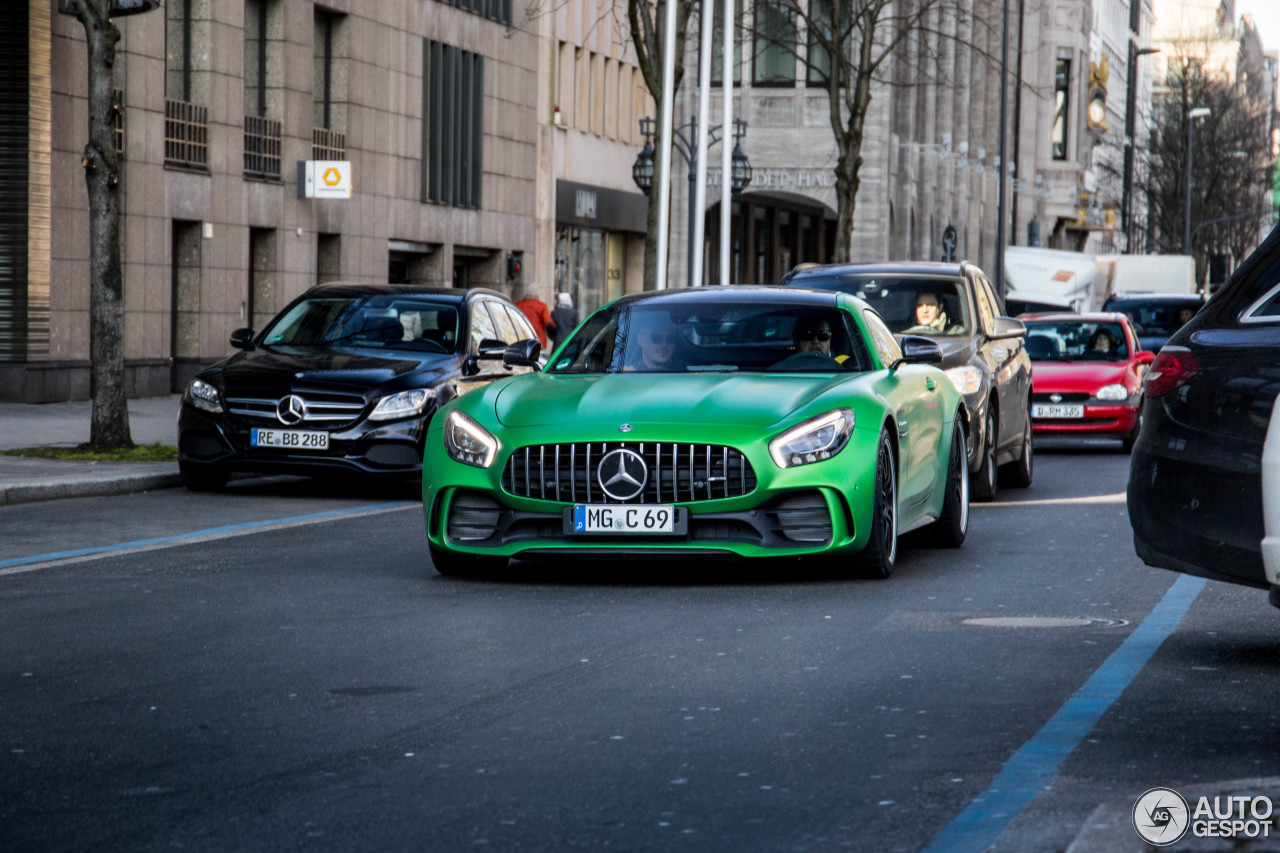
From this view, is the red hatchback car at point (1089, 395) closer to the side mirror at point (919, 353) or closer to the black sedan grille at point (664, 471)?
the side mirror at point (919, 353)

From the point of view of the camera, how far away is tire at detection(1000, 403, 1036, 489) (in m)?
16.7

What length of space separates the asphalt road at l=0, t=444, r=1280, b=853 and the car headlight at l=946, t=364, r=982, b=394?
3.70 meters

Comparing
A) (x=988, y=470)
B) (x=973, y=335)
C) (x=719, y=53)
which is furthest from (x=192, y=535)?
(x=719, y=53)

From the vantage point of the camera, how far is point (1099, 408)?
72.0 ft

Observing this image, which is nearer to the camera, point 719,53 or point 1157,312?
point 1157,312

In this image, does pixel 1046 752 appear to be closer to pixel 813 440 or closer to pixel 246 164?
pixel 813 440

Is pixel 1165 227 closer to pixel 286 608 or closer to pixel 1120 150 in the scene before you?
pixel 1120 150

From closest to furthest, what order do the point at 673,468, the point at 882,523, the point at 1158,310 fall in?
1. the point at 673,468
2. the point at 882,523
3. the point at 1158,310

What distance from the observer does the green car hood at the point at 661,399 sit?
9.55 m

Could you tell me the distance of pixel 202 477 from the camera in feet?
51.2

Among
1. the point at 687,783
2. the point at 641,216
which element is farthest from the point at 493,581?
the point at 641,216

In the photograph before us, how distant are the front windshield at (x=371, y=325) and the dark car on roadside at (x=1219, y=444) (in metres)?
9.63

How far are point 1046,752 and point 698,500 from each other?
3.82 metres

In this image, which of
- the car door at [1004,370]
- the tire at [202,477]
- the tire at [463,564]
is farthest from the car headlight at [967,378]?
the tire at [463,564]
